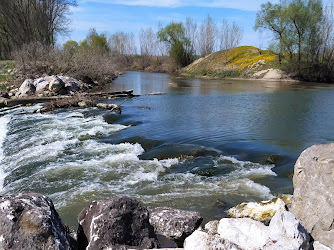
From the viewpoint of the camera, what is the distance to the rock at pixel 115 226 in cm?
341

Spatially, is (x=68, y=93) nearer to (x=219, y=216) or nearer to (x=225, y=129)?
(x=225, y=129)

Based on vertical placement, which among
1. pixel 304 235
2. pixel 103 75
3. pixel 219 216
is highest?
pixel 103 75

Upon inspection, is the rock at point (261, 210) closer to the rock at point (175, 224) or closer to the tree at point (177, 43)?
the rock at point (175, 224)

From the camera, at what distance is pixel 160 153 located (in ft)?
30.0

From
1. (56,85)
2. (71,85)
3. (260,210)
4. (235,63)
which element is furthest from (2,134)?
(235,63)

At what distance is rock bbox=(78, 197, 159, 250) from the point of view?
3408 mm

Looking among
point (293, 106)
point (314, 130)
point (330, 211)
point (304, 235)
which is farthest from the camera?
point (293, 106)

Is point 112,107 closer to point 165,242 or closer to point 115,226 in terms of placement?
point 165,242

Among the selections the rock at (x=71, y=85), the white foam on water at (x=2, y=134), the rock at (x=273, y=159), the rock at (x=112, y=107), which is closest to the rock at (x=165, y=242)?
the white foam on water at (x=2, y=134)

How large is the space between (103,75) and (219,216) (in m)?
26.4

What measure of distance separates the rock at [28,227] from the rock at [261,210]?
9.04 ft

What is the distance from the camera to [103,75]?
98.8ft

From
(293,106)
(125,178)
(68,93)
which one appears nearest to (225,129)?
(125,178)

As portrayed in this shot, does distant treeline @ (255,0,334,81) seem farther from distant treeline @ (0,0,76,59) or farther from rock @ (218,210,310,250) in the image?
rock @ (218,210,310,250)
